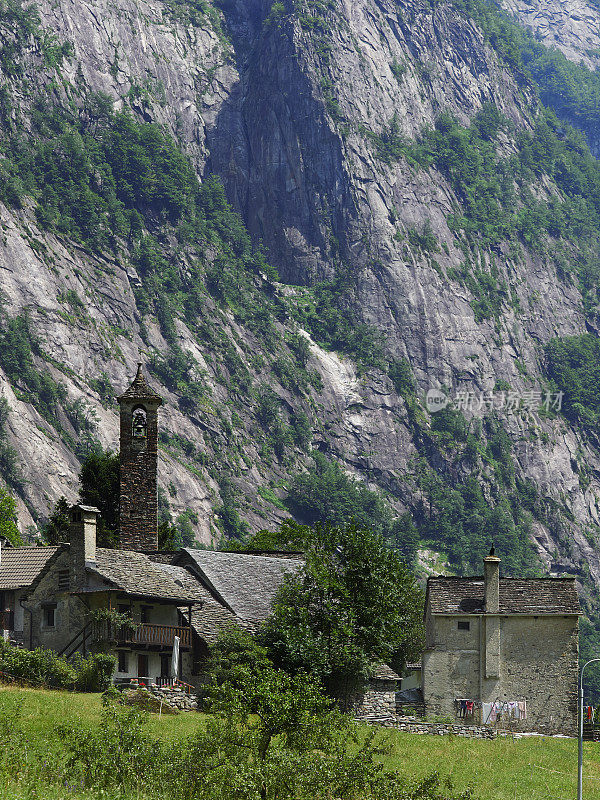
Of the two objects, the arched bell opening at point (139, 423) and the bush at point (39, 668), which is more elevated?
the arched bell opening at point (139, 423)

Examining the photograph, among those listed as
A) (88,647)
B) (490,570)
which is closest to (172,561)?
(88,647)

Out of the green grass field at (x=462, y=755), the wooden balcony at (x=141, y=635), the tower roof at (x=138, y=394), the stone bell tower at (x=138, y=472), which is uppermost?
the tower roof at (x=138, y=394)

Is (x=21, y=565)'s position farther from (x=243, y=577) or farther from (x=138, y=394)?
(x=138, y=394)

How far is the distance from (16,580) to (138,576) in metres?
7.78

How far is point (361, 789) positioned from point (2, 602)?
36.2 meters

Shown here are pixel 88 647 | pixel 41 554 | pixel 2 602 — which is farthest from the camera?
pixel 41 554

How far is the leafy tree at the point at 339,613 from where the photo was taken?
214 ft

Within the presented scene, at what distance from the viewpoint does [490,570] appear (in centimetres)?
7688

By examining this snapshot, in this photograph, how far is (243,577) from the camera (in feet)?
252

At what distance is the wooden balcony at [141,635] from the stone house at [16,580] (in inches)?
188

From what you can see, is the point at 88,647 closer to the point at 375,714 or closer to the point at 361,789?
the point at 375,714

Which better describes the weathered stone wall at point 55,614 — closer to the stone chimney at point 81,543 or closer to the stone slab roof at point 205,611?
the stone chimney at point 81,543

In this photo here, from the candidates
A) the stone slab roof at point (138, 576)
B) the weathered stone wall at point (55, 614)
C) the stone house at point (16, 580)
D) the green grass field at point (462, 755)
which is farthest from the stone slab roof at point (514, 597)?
the stone house at point (16, 580)

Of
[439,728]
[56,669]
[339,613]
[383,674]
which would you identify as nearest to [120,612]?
[56,669]
